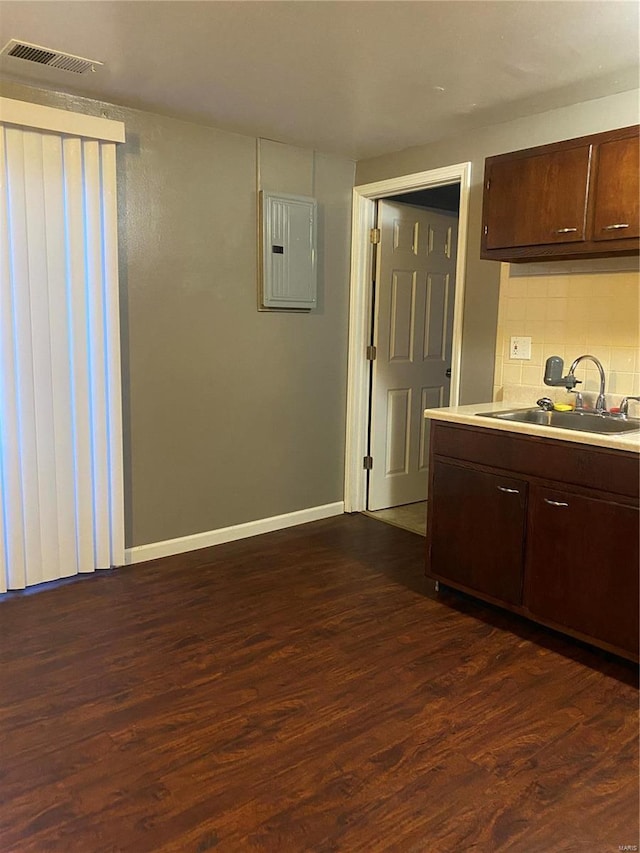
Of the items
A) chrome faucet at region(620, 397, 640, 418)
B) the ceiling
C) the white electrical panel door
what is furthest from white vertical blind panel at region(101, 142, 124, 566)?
chrome faucet at region(620, 397, 640, 418)

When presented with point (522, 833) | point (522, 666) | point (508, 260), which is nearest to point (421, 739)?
point (522, 833)

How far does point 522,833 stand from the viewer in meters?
1.72

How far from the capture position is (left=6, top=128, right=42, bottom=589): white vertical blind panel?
9.37ft

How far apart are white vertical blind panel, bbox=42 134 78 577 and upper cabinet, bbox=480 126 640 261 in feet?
6.40

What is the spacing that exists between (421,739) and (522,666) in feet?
2.09

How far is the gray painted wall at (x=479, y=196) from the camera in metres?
3.12

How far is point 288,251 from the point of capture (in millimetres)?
3844

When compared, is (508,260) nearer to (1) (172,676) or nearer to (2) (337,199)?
(2) (337,199)

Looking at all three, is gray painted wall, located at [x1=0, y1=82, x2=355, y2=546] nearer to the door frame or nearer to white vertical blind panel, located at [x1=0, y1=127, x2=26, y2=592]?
the door frame

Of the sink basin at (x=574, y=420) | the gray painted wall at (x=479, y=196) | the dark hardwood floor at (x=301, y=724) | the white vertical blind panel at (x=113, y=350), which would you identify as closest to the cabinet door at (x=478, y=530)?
the dark hardwood floor at (x=301, y=724)

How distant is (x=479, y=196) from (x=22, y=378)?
2433mm

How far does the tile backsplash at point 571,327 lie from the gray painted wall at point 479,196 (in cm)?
7

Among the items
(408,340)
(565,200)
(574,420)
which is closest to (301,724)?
(574,420)

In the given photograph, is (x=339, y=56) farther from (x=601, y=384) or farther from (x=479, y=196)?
(x=601, y=384)
